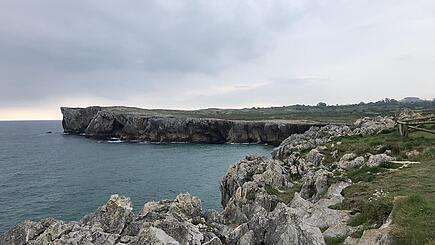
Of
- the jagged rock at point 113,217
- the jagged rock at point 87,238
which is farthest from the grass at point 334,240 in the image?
the jagged rock at point 113,217

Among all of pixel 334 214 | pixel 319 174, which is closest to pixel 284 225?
pixel 334 214

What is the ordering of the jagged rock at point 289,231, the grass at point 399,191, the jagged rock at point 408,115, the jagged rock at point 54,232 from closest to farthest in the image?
1. the grass at point 399,191
2. the jagged rock at point 289,231
3. the jagged rock at point 54,232
4. the jagged rock at point 408,115

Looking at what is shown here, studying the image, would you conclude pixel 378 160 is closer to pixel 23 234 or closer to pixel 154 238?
pixel 154 238

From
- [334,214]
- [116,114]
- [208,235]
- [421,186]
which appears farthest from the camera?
[116,114]

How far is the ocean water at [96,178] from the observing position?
5159 cm

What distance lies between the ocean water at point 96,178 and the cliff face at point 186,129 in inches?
1033

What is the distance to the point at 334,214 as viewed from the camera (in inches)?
736

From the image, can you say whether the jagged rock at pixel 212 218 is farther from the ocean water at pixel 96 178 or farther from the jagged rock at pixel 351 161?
the ocean water at pixel 96 178

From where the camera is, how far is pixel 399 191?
831 inches

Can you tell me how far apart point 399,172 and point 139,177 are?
52572 mm

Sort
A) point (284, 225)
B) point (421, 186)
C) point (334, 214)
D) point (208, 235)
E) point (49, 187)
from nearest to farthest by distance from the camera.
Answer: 1. point (284, 225)
2. point (208, 235)
3. point (334, 214)
4. point (421, 186)
5. point (49, 187)

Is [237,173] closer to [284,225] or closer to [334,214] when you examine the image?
[334,214]

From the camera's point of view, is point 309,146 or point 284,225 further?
point 309,146

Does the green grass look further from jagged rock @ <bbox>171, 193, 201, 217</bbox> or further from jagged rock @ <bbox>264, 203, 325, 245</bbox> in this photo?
jagged rock @ <bbox>171, 193, 201, 217</bbox>
